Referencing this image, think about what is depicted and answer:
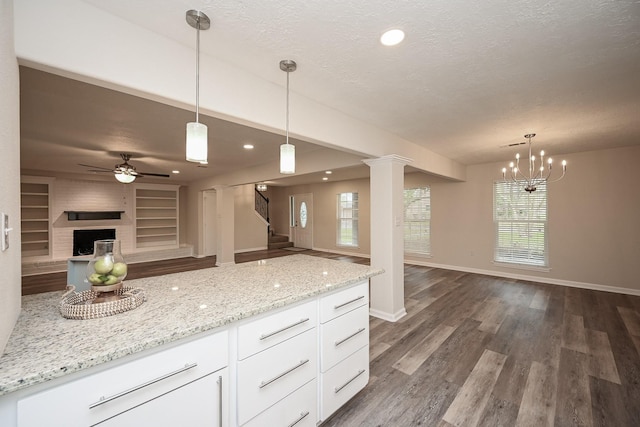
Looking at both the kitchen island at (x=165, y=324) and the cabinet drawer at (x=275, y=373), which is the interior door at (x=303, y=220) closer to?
the kitchen island at (x=165, y=324)

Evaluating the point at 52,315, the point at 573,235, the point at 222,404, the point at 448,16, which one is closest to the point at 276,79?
the point at 448,16

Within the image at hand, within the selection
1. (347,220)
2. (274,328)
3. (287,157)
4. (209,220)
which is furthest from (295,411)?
(209,220)

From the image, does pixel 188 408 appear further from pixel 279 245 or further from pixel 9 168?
pixel 279 245

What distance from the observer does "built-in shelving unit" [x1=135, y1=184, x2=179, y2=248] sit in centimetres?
804

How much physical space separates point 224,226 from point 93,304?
5973 millimetres

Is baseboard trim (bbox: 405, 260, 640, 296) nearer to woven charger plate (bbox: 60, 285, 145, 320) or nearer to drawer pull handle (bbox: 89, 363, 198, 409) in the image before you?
drawer pull handle (bbox: 89, 363, 198, 409)

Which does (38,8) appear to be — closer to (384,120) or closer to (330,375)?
(330,375)

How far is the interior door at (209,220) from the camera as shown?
8.38 metres

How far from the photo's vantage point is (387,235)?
11.5ft

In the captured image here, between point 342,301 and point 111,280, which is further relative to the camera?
point 342,301

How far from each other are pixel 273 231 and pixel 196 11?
32.6 feet

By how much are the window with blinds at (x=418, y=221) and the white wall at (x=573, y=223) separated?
0.54 feet

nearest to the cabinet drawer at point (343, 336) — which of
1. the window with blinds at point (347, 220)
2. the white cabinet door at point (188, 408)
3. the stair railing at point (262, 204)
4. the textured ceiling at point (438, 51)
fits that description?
the white cabinet door at point (188, 408)

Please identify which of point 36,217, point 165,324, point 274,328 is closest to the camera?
point 165,324
